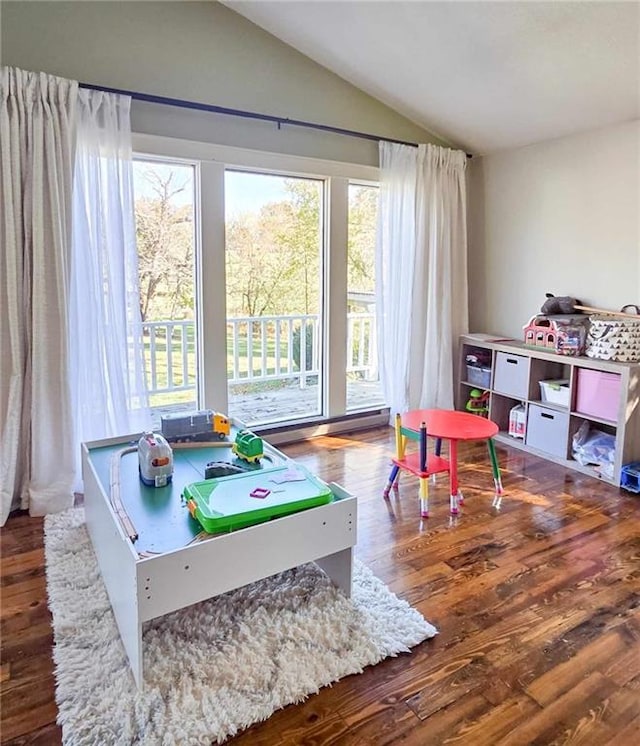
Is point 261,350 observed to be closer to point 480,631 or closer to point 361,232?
point 361,232

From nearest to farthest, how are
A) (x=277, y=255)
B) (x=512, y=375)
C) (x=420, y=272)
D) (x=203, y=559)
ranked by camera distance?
(x=203, y=559)
(x=512, y=375)
(x=420, y=272)
(x=277, y=255)

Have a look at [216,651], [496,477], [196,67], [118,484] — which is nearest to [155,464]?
[118,484]

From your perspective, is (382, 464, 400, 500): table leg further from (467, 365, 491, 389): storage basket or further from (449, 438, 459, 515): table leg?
(467, 365, 491, 389): storage basket

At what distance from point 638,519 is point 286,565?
75.0 inches

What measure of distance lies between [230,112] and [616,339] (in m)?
2.63

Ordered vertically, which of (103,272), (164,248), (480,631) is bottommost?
(480,631)

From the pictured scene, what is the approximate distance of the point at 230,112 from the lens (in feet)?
10.3

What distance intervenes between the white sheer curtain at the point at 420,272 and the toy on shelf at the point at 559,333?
A: 2.10 feet

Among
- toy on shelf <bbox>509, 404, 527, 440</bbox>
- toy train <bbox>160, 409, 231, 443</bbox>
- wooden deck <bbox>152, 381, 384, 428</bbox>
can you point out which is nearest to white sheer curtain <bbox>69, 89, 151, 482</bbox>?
toy train <bbox>160, 409, 231, 443</bbox>

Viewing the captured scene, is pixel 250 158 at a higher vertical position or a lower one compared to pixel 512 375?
higher

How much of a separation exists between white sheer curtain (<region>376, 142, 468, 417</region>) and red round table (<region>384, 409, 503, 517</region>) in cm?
110

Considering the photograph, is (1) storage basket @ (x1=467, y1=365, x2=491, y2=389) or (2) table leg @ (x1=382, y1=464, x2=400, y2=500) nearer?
(2) table leg @ (x1=382, y1=464, x2=400, y2=500)

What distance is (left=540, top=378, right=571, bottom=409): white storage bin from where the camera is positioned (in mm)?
3352

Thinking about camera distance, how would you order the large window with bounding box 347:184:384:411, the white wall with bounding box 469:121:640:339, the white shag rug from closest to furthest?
the white shag rug → the white wall with bounding box 469:121:640:339 → the large window with bounding box 347:184:384:411
